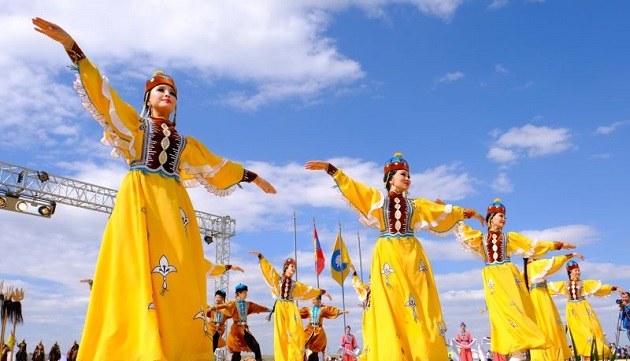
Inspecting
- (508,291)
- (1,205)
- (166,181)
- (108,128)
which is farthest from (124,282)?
(1,205)

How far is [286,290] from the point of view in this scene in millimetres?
11219

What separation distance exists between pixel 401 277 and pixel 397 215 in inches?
28.0

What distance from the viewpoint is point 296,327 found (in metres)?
11.0

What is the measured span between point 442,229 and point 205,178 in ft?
9.51

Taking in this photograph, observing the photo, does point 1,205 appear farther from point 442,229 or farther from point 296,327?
point 442,229

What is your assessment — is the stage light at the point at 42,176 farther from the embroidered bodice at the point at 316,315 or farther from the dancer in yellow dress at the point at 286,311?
the embroidered bodice at the point at 316,315

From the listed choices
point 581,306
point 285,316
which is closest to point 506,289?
point 285,316

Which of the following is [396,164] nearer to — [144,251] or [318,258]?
[144,251]

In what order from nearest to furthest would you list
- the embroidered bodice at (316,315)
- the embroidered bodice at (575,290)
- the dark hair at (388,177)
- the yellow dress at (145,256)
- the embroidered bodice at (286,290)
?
the yellow dress at (145,256) < the dark hair at (388,177) < the embroidered bodice at (286,290) < the embroidered bodice at (575,290) < the embroidered bodice at (316,315)

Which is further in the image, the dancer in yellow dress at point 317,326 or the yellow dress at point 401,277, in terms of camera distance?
the dancer in yellow dress at point 317,326

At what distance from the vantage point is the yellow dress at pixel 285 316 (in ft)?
35.1

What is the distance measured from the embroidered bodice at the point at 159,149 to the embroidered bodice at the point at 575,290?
32.4 feet

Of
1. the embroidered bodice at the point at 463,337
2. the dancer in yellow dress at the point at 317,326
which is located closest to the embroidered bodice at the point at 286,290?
the dancer in yellow dress at the point at 317,326

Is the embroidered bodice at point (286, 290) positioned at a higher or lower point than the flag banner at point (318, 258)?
lower
